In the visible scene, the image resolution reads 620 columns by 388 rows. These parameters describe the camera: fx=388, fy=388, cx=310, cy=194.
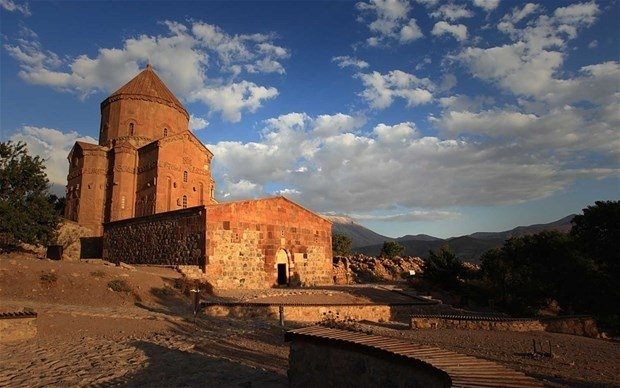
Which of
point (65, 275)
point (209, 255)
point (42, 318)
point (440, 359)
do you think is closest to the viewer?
point (440, 359)

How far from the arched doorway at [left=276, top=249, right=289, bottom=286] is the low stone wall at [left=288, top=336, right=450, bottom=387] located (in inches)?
722

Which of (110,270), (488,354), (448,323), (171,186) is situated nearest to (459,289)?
(448,323)

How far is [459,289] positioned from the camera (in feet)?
84.3

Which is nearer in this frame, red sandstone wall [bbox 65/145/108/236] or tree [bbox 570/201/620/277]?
tree [bbox 570/201/620/277]

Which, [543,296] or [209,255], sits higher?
[209,255]

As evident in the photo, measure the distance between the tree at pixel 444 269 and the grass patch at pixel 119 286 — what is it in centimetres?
1998

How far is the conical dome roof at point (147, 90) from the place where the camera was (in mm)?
37969

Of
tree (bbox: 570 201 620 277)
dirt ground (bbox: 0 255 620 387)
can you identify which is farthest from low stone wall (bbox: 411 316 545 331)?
tree (bbox: 570 201 620 277)

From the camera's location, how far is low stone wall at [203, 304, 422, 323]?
1588 cm

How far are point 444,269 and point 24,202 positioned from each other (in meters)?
28.6

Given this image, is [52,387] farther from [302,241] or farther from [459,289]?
[459,289]

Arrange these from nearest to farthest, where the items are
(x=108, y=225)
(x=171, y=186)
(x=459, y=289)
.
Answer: (x=459, y=289)
(x=108, y=225)
(x=171, y=186)

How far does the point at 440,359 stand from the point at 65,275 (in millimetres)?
17263

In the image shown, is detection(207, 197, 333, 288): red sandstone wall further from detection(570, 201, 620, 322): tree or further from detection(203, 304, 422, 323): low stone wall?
detection(570, 201, 620, 322): tree
